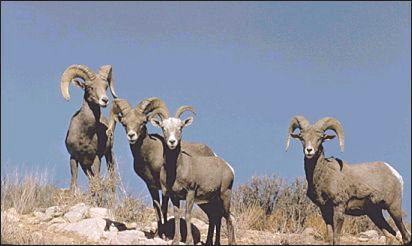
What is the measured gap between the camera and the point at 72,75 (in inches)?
712

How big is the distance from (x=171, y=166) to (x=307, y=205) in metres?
7.58

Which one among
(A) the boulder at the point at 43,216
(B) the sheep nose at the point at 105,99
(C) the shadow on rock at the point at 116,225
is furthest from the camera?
(A) the boulder at the point at 43,216

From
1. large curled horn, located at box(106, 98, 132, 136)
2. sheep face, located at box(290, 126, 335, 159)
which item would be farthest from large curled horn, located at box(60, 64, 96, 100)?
sheep face, located at box(290, 126, 335, 159)

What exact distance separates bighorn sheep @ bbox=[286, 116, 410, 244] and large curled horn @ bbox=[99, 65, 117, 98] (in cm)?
463

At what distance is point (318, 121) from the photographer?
15.7 metres

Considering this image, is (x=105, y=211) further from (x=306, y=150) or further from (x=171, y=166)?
(x=306, y=150)

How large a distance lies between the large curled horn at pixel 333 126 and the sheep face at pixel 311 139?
0.70 ft

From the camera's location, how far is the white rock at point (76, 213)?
660 inches

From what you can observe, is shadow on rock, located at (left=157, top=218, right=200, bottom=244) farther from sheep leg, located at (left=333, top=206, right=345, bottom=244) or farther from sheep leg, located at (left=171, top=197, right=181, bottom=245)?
sheep leg, located at (left=333, top=206, right=345, bottom=244)

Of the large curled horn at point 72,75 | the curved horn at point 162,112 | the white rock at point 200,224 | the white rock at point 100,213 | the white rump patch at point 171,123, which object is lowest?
the white rock at point 200,224

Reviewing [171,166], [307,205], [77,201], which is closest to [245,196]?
[307,205]

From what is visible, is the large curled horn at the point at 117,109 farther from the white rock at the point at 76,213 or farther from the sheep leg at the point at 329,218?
the sheep leg at the point at 329,218

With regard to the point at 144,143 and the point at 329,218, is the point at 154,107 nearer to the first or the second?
the point at 144,143

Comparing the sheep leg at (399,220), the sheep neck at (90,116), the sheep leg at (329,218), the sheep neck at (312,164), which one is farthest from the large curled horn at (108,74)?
the sheep leg at (399,220)
